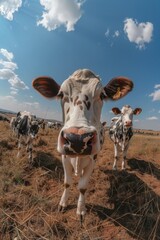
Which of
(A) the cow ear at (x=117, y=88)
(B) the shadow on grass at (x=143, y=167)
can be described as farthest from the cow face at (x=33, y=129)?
(A) the cow ear at (x=117, y=88)

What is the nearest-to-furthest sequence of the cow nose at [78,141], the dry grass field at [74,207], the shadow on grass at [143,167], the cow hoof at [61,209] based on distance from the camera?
the cow nose at [78,141] → the dry grass field at [74,207] → the cow hoof at [61,209] → the shadow on grass at [143,167]

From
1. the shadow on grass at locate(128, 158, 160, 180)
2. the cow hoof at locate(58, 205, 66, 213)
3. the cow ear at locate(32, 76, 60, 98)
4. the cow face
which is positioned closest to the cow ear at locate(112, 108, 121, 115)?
the shadow on grass at locate(128, 158, 160, 180)

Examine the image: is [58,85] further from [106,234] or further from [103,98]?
[106,234]

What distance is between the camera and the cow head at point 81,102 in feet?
9.44

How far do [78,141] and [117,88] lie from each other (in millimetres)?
1918

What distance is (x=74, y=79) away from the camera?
3.94 meters

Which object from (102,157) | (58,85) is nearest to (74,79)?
(58,85)

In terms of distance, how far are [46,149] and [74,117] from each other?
6.43 meters

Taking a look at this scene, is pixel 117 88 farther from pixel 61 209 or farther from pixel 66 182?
pixel 61 209

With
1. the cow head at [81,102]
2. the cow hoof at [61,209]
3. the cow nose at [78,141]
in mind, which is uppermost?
the cow head at [81,102]

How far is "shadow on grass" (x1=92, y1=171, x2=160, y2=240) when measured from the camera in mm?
3711

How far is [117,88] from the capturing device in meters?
4.35

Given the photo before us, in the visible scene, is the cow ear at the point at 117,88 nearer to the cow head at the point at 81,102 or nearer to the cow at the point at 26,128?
the cow head at the point at 81,102

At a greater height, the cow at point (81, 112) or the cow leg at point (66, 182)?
the cow at point (81, 112)
